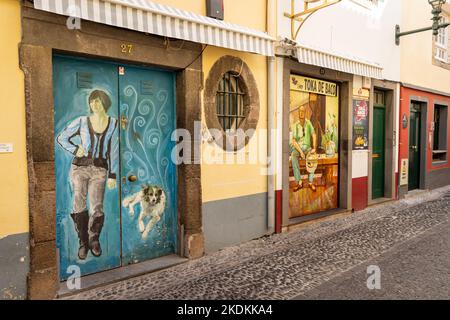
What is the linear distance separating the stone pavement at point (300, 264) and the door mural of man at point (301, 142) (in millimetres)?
993

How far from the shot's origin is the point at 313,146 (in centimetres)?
789

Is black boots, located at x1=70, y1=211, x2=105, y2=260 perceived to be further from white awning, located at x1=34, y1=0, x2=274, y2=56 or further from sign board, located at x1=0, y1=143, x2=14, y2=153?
white awning, located at x1=34, y1=0, x2=274, y2=56

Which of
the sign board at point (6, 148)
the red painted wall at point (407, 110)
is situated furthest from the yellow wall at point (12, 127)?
the red painted wall at point (407, 110)

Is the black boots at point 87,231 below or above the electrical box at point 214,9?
below

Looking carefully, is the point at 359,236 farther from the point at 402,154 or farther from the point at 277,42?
the point at 402,154

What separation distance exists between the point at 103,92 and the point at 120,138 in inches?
23.9

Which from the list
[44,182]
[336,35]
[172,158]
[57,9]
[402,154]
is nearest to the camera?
[57,9]

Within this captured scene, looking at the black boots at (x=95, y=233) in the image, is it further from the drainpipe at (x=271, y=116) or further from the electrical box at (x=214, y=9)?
the electrical box at (x=214, y=9)

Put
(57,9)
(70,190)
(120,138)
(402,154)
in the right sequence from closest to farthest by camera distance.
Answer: (57,9), (70,190), (120,138), (402,154)

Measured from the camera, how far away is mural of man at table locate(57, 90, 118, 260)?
4484 millimetres

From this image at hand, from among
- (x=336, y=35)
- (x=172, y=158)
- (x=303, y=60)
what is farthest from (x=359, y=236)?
(x=336, y=35)

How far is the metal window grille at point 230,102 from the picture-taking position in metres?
5.95

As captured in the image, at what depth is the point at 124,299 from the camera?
414 centimetres

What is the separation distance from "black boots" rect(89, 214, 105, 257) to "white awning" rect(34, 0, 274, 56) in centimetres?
231
